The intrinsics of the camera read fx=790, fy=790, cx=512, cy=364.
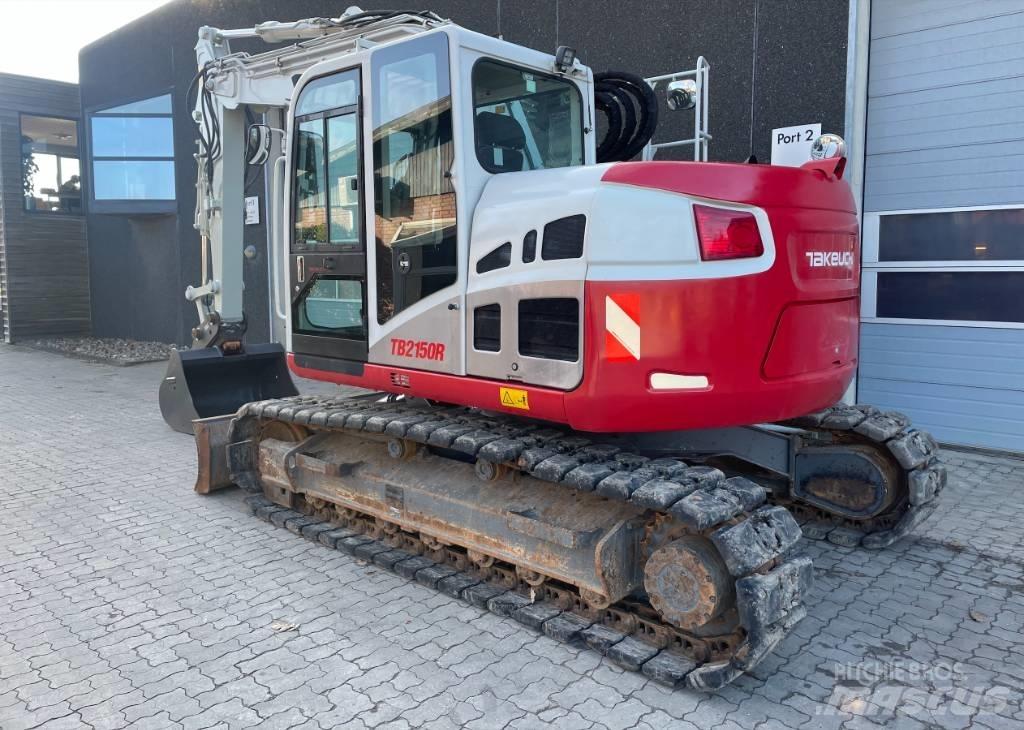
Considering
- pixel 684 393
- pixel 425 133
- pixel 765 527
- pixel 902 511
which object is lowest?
pixel 902 511

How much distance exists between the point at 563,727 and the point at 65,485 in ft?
16.6

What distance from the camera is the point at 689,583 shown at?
10.9 ft

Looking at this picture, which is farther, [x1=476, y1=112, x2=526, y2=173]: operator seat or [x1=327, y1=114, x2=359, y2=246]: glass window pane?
[x1=327, y1=114, x2=359, y2=246]: glass window pane

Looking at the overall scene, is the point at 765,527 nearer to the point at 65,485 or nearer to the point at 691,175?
the point at 691,175

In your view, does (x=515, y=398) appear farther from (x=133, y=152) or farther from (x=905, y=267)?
(x=133, y=152)

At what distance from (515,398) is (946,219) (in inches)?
203

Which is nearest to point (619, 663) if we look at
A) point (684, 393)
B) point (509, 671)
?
point (509, 671)

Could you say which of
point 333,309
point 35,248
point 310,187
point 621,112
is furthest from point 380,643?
point 35,248

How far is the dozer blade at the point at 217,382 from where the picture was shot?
7633 mm

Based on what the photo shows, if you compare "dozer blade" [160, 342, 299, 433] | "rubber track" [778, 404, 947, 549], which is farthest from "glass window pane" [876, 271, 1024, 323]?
"dozer blade" [160, 342, 299, 433]

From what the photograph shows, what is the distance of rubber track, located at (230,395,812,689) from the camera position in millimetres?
3164

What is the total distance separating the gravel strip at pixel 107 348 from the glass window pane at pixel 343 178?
34.1 feet

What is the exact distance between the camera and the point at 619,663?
3434 millimetres

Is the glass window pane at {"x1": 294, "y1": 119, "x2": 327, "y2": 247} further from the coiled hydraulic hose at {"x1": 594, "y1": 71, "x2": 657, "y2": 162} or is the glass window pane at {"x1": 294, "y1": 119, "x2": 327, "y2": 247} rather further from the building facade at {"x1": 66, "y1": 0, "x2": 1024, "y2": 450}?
the building facade at {"x1": 66, "y1": 0, "x2": 1024, "y2": 450}
